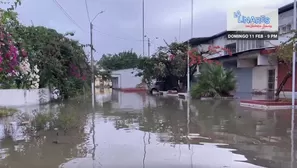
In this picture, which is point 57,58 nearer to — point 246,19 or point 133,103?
point 133,103

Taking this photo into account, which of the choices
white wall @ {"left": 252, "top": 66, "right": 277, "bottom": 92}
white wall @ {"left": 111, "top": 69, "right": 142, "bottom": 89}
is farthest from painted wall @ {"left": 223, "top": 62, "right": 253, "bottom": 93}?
white wall @ {"left": 111, "top": 69, "right": 142, "bottom": 89}

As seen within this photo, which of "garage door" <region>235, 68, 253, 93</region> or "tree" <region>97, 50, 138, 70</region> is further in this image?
"tree" <region>97, 50, 138, 70</region>

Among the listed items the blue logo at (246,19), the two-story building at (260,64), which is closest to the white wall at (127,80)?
the two-story building at (260,64)

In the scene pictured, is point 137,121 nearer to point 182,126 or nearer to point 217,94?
point 182,126

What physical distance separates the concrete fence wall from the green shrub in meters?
11.2

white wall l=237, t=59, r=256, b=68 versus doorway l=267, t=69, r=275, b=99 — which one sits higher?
white wall l=237, t=59, r=256, b=68

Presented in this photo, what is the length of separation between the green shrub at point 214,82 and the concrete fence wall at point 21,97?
11.2m

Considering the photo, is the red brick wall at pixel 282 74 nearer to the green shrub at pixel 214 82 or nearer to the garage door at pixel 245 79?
the green shrub at pixel 214 82

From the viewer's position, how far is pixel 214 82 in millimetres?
25750

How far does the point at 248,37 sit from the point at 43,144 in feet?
69.4

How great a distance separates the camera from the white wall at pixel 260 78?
32031 millimetres

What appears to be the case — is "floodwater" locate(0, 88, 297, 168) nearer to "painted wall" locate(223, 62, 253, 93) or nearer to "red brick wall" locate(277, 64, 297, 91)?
"red brick wall" locate(277, 64, 297, 91)

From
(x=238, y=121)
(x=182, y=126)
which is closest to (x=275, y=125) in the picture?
(x=238, y=121)

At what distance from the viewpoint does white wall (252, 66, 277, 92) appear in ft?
105
